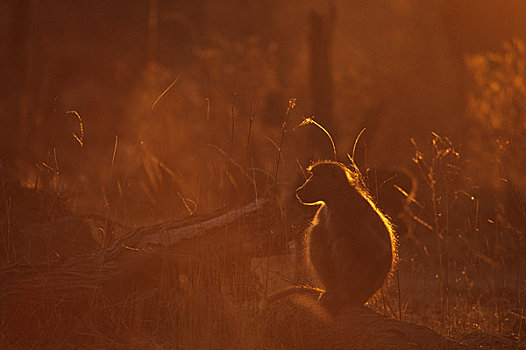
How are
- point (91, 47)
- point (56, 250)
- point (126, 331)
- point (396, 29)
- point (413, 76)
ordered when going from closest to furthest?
point (126, 331), point (56, 250), point (413, 76), point (396, 29), point (91, 47)

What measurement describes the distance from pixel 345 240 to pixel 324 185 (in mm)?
350

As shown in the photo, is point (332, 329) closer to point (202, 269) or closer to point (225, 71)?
point (202, 269)

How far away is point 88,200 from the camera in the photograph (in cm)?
1057

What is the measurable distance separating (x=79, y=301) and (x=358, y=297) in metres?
1.82

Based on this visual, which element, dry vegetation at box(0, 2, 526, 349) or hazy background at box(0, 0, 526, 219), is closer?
dry vegetation at box(0, 2, 526, 349)

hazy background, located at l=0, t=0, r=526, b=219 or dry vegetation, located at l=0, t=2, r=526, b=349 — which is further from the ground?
hazy background, located at l=0, t=0, r=526, b=219

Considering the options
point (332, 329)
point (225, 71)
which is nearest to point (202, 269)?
point (332, 329)

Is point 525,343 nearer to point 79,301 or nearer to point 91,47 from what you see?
point 79,301

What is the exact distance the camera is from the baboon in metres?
3.51

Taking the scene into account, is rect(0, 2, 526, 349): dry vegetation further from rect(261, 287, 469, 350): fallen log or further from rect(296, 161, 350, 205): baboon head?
rect(296, 161, 350, 205): baboon head

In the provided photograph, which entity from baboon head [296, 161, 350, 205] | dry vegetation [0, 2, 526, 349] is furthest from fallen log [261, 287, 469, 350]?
baboon head [296, 161, 350, 205]

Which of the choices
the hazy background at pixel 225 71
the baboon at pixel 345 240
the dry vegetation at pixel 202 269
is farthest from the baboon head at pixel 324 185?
the hazy background at pixel 225 71

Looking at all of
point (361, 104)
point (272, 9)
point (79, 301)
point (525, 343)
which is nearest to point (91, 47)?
point (272, 9)

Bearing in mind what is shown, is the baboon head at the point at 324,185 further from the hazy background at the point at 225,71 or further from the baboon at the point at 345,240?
the hazy background at the point at 225,71
